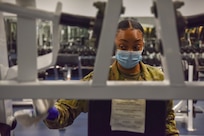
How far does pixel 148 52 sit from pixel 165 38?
6.32 meters

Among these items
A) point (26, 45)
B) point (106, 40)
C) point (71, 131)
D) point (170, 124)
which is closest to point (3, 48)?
point (26, 45)

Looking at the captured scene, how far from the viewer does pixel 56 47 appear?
2.52 ft

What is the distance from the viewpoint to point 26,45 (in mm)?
692

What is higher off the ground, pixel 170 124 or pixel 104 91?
pixel 104 91

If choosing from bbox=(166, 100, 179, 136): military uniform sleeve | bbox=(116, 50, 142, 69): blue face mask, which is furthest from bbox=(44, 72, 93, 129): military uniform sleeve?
bbox=(166, 100, 179, 136): military uniform sleeve

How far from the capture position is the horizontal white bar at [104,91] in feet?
2.11

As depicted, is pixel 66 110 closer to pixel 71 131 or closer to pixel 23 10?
pixel 23 10

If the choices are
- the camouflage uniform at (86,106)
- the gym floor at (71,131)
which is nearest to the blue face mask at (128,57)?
the camouflage uniform at (86,106)

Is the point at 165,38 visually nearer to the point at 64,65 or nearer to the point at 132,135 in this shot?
the point at 132,135

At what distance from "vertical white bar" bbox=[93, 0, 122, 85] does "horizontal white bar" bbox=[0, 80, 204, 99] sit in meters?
0.02

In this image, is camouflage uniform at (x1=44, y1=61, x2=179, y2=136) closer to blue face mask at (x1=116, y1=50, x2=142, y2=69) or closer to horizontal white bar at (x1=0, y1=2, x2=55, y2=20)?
blue face mask at (x1=116, y1=50, x2=142, y2=69)

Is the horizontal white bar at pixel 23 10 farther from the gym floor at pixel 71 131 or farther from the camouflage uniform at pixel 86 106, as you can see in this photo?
the gym floor at pixel 71 131

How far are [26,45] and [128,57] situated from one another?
93cm

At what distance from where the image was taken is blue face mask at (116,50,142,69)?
154 cm
